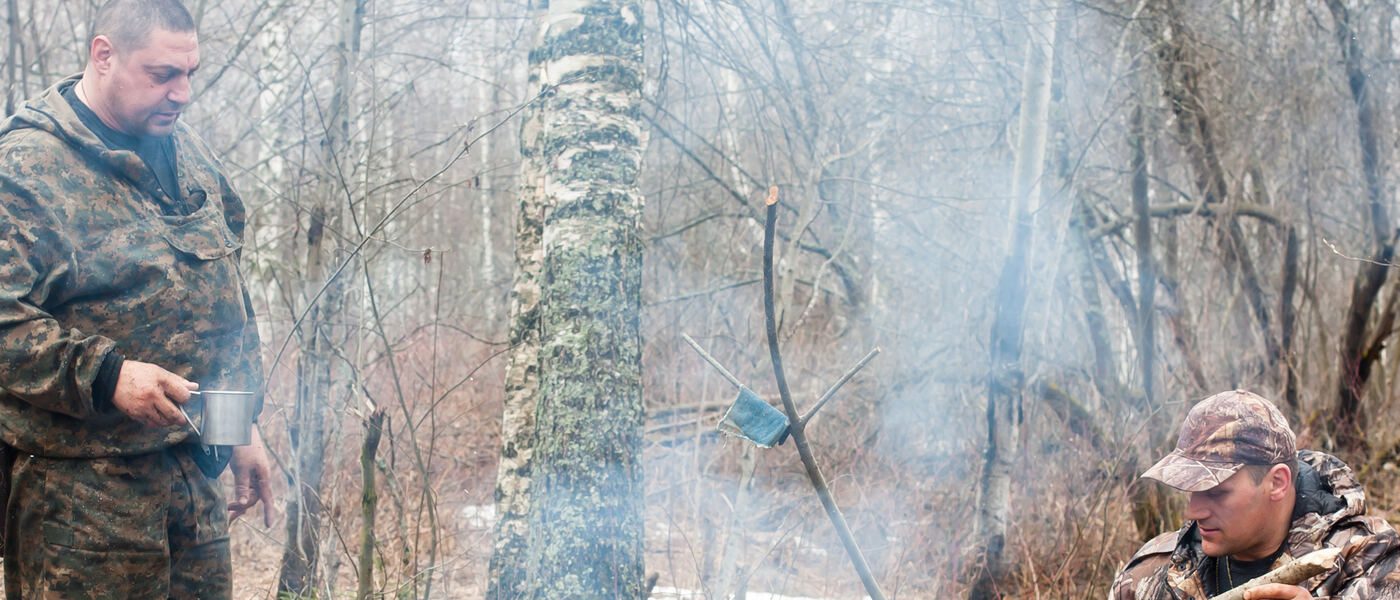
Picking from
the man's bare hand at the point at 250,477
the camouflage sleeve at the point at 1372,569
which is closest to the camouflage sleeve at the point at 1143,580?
the camouflage sleeve at the point at 1372,569

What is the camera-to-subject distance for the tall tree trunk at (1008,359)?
5.61m

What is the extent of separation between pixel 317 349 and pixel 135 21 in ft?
8.52

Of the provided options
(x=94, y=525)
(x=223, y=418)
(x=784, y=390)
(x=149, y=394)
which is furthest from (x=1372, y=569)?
A: (x=94, y=525)

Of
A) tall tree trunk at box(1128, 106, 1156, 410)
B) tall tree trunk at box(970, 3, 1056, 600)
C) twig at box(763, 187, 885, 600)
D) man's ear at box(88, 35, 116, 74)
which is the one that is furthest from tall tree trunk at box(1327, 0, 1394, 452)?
man's ear at box(88, 35, 116, 74)

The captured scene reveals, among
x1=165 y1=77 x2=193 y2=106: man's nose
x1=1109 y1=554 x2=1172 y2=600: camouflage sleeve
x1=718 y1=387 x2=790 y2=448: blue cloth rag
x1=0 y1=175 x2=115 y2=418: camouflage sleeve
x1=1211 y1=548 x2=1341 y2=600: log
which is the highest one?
x1=165 y1=77 x2=193 y2=106: man's nose

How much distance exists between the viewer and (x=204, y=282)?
2.82 m

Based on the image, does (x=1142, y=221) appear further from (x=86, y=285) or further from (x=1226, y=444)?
(x=86, y=285)

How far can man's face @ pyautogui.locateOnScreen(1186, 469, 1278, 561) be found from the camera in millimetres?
2760

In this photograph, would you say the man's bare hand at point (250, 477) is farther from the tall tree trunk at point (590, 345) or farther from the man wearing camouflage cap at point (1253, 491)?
the man wearing camouflage cap at point (1253, 491)

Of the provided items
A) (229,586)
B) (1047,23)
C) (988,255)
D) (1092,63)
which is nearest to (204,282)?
(229,586)

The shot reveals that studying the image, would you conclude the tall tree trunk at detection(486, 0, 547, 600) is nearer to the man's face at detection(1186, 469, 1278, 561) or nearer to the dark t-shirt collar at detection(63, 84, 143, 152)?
the dark t-shirt collar at detection(63, 84, 143, 152)

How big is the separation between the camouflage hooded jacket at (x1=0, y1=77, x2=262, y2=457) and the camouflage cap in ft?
7.35

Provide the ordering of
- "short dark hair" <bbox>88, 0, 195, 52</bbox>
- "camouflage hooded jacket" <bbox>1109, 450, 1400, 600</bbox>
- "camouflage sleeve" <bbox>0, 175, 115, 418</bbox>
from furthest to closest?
1. "short dark hair" <bbox>88, 0, 195, 52</bbox>
2. "camouflage hooded jacket" <bbox>1109, 450, 1400, 600</bbox>
3. "camouflage sleeve" <bbox>0, 175, 115, 418</bbox>

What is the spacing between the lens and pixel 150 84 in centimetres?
272
